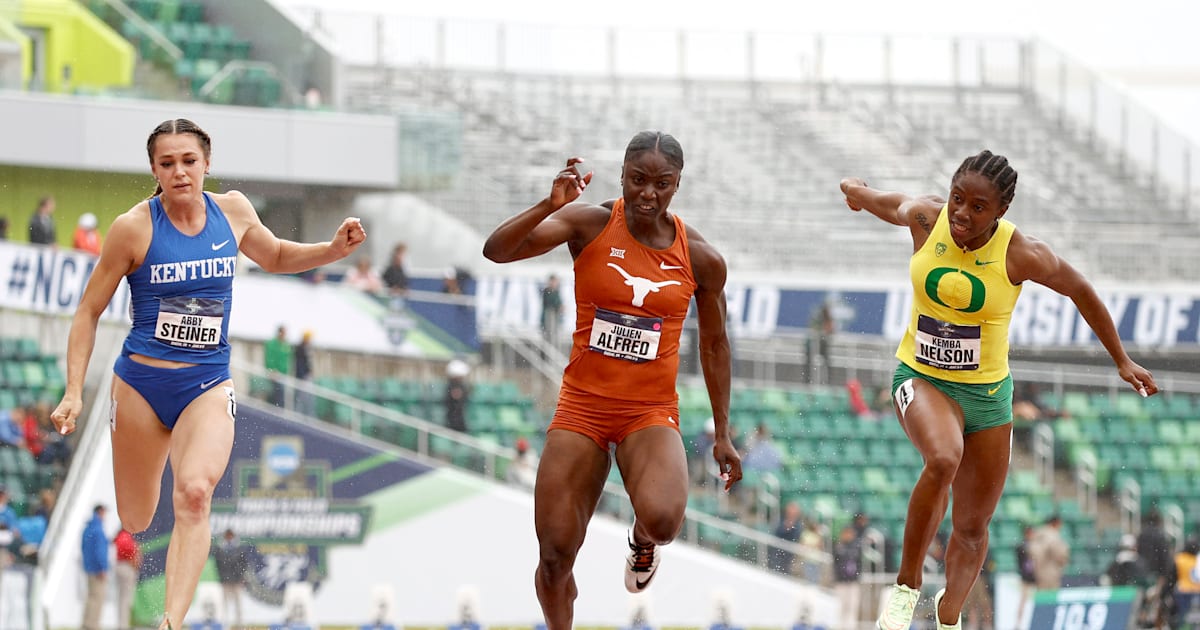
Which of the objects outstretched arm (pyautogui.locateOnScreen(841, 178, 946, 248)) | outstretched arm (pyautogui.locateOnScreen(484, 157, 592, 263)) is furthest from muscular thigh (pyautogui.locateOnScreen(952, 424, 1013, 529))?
outstretched arm (pyautogui.locateOnScreen(484, 157, 592, 263))

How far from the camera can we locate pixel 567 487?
684 centimetres

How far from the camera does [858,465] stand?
1672 cm

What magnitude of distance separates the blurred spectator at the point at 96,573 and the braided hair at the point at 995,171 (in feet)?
30.0

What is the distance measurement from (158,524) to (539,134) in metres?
12.9

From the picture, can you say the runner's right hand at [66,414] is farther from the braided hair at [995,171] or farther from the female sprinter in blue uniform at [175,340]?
the braided hair at [995,171]

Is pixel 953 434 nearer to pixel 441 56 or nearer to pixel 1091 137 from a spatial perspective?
pixel 441 56

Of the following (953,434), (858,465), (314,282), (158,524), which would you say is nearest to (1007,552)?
(858,465)

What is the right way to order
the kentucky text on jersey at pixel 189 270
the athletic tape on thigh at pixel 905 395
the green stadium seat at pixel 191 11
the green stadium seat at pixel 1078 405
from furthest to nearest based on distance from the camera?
the green stadium seat at pixel 191 11
the green stadium seat at pixel 1078 405
the athletic tape on thigh at pixel 905 395
the kentucky text on jersey at pixel 189 270

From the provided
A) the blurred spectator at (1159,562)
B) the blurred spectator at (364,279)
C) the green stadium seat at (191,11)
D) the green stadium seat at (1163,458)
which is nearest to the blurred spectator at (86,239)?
the blurred spectator at (364,279)

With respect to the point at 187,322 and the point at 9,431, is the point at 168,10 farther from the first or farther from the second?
the point at 187,322

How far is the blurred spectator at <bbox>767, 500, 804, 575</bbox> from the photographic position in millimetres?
15195

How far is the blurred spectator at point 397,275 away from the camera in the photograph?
16.4 meters

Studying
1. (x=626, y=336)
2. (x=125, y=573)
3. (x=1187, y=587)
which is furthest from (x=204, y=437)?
(x=1187, y=587)

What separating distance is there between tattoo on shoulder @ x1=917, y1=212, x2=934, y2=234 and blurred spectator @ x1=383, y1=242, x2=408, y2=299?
949cm
